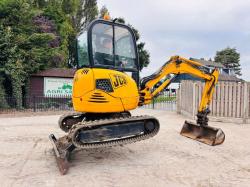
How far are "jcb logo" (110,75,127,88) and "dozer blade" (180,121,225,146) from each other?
2901 millimetres

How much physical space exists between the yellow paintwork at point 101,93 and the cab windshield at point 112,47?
0.23 metres

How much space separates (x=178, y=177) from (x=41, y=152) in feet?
10.9

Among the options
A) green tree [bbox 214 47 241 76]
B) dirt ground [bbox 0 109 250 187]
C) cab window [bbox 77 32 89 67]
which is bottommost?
dirt ground [bbox 0 109 250 187]

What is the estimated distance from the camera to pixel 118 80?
5578 millimetres

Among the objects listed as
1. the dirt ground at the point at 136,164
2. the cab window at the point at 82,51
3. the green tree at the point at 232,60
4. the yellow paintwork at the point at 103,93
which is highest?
the green tree at the point at 232,60

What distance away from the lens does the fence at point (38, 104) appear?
1631 centimetres

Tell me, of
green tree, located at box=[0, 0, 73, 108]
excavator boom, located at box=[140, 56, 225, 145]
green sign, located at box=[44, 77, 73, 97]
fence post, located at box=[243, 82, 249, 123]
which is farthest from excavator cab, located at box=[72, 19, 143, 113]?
green sign, located at box=[44, 77, 73, 97]

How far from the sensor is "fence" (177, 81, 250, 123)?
10992 millimetres

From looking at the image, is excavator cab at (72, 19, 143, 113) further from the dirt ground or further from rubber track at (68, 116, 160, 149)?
the dirt ground

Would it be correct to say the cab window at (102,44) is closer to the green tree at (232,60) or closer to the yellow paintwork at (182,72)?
the yellow paintwork at (182,72)

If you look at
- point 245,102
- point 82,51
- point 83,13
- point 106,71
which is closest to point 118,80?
point 106,71

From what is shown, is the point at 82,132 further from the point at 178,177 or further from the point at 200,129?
the point at 200,129

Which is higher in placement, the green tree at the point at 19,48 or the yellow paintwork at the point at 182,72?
the green tree at the point at 19,48

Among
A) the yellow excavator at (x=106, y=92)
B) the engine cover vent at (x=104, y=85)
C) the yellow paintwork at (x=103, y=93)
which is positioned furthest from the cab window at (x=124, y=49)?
the engine cover vent at (x=104, y=85)
